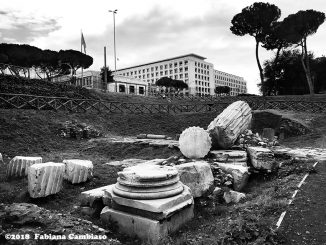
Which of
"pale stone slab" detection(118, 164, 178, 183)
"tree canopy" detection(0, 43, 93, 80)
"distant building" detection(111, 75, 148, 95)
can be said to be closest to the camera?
"pale stone slab" detection(118, 164, 178, 183)

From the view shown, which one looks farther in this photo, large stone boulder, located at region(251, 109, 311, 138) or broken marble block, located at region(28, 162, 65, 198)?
large stone boulder, located at region(251, 109, 311, 138)

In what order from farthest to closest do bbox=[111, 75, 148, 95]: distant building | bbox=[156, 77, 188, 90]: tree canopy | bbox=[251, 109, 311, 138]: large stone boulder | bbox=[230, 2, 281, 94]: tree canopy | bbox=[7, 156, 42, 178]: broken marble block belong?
bbox=[156, 77, 188, 90]: tree canopy, bbox=[111, 75, 148, 95]: distant building, bbox=[230, 2, 281, 94]: tree canopy, bbox=[251, 109, 311, 138]: large stone boulder, bbox=[7, 156, 42, 178]: broken marble block

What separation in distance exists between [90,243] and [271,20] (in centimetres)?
3281

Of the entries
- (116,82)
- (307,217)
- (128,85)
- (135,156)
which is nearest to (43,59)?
(116,82)

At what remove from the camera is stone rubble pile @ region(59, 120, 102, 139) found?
1339cm

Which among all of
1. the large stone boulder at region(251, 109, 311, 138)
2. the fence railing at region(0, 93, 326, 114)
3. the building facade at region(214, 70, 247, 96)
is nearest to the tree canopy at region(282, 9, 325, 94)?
the fence railing at region(0, 93, 326, 114)

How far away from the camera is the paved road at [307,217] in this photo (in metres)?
3.42

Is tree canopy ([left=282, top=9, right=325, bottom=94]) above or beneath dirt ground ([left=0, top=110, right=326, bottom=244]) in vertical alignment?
above

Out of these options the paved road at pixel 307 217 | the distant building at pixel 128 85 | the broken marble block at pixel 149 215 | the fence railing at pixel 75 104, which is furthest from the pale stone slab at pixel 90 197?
the distant building at pixel 128 85

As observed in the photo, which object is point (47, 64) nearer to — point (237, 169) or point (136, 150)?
point (136, 150)

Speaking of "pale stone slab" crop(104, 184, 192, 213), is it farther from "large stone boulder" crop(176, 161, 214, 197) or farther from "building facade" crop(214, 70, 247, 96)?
"building facade" crop(214, 70, 247, 96)

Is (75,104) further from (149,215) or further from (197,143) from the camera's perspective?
(149,215)

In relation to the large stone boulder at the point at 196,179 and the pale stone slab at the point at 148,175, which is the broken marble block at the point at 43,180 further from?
the large stone boulder at the point at 196,179

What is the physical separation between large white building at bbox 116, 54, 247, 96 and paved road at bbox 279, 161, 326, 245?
261 feet
